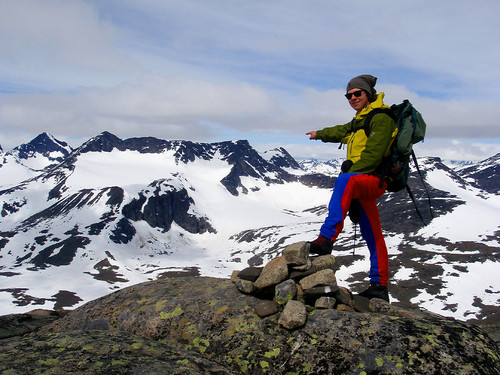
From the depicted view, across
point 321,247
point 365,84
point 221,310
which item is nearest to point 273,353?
point 221,310

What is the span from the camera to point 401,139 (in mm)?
9203

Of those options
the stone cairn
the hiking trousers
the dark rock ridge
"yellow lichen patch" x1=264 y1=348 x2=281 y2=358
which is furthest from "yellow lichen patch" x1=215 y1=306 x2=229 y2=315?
the hiking trousers

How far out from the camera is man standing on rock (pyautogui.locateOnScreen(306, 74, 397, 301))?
9.49 m

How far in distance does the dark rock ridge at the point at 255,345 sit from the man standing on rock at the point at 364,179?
2168 mm

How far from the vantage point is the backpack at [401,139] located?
9211mm

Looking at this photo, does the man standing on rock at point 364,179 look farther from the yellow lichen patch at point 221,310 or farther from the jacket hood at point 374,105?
the yellow lichen patch at point 221,310

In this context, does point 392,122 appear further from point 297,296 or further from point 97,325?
point 97,325

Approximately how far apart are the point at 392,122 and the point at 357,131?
3.44ft

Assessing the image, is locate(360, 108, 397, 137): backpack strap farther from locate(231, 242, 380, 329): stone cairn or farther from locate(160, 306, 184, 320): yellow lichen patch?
locate(160, 306, 184, 320): yellow lichen patch

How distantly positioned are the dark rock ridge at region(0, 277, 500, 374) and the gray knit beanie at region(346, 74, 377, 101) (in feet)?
18.9

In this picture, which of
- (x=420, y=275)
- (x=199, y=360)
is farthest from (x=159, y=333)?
(x=420, y=275)

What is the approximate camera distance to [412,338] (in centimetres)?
698

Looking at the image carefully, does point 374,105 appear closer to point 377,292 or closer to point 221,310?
point 377,292

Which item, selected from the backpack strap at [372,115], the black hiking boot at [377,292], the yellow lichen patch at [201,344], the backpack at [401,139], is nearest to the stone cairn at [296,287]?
the black hiking boot at [377,292]
